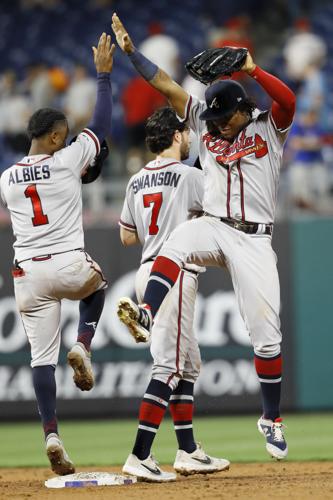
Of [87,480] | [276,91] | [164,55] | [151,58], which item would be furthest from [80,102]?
[87,480]

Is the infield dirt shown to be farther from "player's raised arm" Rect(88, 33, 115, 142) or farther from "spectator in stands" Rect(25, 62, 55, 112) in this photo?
"spectator in stands" Rect(25, 62, 55, 112)

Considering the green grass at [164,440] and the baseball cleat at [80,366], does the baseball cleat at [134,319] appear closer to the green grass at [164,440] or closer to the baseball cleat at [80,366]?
the baseball cleat at [80,366]

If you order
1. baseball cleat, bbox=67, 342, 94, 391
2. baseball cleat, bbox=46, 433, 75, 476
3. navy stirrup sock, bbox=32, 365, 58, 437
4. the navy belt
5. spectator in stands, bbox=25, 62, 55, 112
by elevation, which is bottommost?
baseball cleat, bbox=46, 433, 75, 476

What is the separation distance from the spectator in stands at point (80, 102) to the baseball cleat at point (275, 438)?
26.4 feet

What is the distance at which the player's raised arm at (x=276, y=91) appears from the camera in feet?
18.4

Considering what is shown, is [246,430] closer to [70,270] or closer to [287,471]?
[287,471]

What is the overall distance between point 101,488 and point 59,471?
1.01ft

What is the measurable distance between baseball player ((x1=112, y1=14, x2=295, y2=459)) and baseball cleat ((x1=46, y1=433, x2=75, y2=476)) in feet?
3.70

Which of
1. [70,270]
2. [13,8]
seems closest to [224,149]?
[70,270]

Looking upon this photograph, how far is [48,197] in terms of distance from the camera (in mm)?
5969

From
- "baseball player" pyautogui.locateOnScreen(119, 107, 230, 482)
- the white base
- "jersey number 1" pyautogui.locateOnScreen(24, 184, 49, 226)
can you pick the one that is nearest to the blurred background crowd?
"baseball player" pyautogui.locateOnScreen(119, 107, 230, 482)

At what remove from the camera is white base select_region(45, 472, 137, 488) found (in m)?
5.90

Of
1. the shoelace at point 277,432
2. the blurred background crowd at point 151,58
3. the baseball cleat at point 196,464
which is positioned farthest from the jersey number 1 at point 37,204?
the blurred background crowd at point 151,58

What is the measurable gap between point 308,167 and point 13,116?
439 centimetres
